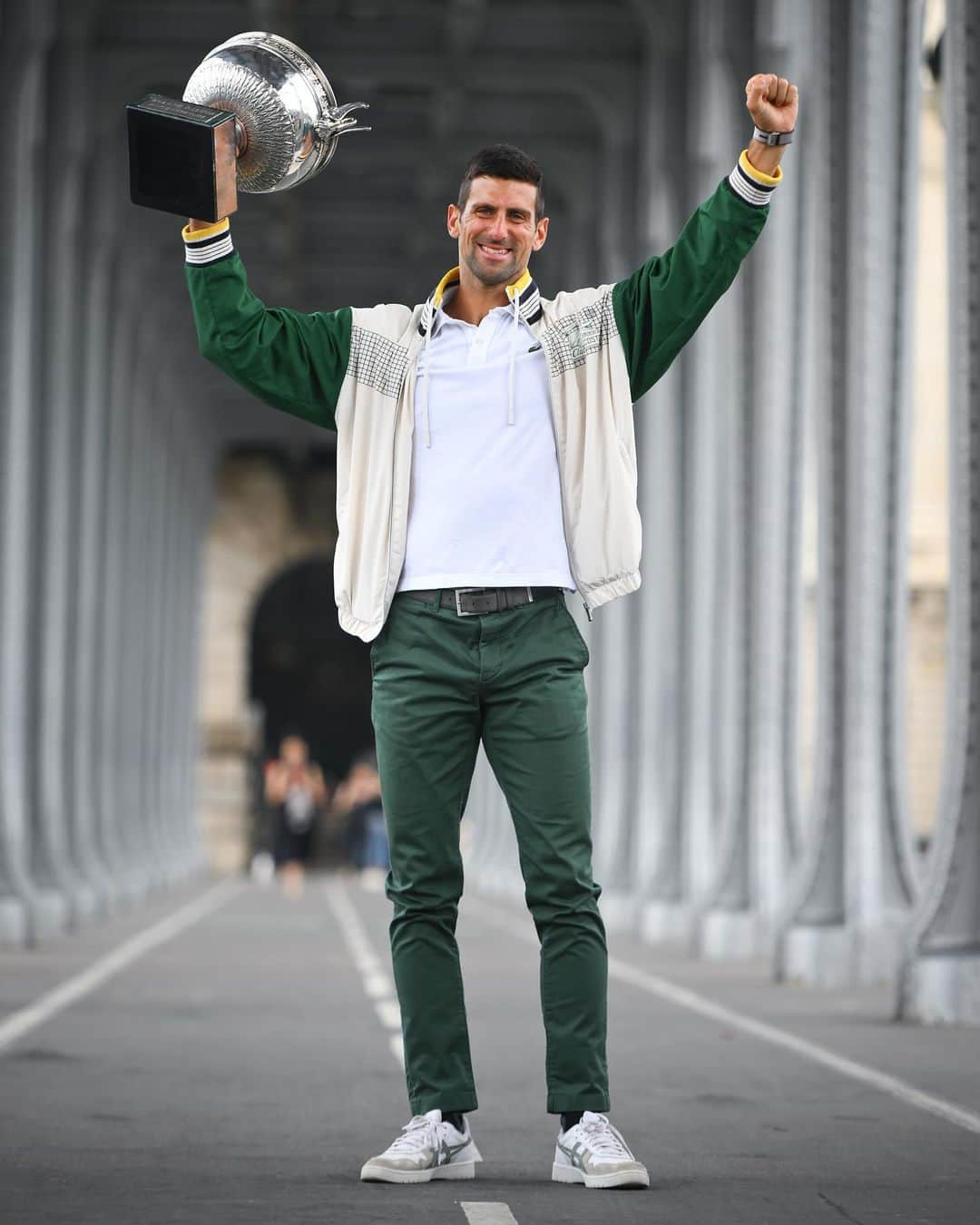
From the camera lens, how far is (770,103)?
5.26m

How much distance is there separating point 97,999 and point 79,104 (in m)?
16.0

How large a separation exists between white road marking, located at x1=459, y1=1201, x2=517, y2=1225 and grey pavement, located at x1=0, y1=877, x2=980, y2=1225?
4cm

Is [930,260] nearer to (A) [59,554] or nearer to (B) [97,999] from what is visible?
(A) [59,554]

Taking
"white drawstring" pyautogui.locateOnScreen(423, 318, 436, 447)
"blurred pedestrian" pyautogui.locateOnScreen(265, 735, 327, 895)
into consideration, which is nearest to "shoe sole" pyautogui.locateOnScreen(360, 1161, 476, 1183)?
"white drawstring" pyautogui.locateOnScreen(423, 318, 436, 447)

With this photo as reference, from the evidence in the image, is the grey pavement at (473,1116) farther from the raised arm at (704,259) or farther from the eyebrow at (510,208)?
the eyebrow at (510,208)

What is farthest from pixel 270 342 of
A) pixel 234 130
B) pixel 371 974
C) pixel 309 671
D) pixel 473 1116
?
pixel 309 671

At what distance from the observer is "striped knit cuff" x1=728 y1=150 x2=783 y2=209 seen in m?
5.28

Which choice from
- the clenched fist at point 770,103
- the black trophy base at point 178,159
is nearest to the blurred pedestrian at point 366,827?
the black trophy base at point 178,159

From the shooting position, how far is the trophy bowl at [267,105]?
5488 millimetres

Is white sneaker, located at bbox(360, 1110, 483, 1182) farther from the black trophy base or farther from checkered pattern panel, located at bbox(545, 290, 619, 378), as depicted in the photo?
the black trophy base

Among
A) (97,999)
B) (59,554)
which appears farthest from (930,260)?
(97,999)

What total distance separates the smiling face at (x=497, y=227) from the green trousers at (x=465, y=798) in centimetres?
75

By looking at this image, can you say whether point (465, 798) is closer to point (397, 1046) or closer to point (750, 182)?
point (750, 182)

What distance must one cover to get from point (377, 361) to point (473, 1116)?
2451 millimetres
